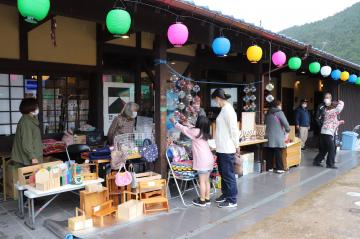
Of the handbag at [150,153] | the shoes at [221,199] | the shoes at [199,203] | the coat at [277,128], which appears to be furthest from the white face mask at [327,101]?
the handbag at [150,153]

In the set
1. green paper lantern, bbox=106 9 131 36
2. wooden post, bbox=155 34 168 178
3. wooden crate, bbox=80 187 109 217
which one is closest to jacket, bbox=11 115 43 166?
wooden crate, bbox=80 187 109 217

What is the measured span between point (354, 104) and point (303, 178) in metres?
7.86

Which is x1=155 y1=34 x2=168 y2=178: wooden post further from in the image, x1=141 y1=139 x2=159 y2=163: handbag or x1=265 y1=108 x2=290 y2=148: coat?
x1=265 y1=108 x2=290 y2=148: coat

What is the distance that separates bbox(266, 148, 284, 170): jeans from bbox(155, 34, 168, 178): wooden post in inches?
140

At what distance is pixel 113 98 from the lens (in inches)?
329

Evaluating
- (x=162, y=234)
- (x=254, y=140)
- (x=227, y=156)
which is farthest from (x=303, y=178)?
(x=162, y=234)

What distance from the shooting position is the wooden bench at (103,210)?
464cm

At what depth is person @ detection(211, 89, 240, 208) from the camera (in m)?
5.36

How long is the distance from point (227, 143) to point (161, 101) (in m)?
1.34

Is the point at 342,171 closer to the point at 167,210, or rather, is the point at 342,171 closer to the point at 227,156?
the point at 227,156

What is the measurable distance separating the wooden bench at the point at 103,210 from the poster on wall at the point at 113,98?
336 centimetres

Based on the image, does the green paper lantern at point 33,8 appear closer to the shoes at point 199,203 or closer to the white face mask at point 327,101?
the shoes at point 199,203

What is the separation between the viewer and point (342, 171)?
332 inches

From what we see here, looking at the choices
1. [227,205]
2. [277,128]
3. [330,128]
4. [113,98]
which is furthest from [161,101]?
[330,128]
